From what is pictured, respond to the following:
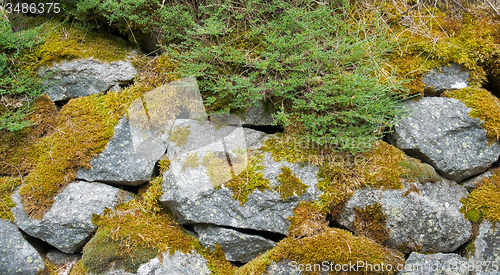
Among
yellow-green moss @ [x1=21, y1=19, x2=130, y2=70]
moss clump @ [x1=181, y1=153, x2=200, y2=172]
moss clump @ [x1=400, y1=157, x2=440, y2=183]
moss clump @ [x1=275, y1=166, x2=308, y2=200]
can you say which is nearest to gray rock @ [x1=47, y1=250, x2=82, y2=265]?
moss clump @ [x1=181, y1=153, x2=200, y2=172]

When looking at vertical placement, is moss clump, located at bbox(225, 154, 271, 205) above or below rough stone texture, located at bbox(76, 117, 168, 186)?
below

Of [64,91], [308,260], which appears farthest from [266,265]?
[64,91]

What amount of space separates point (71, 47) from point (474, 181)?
5014 millimetres

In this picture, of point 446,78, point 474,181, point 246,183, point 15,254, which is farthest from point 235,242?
point 446,78

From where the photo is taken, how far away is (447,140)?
332cm

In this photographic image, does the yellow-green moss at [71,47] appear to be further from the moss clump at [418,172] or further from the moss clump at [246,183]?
the moss clump at [418,172]

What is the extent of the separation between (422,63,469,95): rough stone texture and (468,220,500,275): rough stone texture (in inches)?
63.1

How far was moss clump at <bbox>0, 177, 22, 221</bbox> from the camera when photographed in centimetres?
303

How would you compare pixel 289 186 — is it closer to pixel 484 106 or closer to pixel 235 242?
pixel 235 242

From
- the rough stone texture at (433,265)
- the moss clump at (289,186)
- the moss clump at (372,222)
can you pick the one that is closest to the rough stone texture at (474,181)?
the rough stone texture at (433,265)

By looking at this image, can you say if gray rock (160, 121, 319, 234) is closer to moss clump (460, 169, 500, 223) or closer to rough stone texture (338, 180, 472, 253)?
rough stone texture (338, 180, 472, 253)

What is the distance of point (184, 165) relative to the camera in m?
3.16

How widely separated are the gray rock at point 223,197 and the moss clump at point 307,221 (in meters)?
0.06

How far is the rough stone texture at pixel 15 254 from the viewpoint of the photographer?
2910 millimetres
